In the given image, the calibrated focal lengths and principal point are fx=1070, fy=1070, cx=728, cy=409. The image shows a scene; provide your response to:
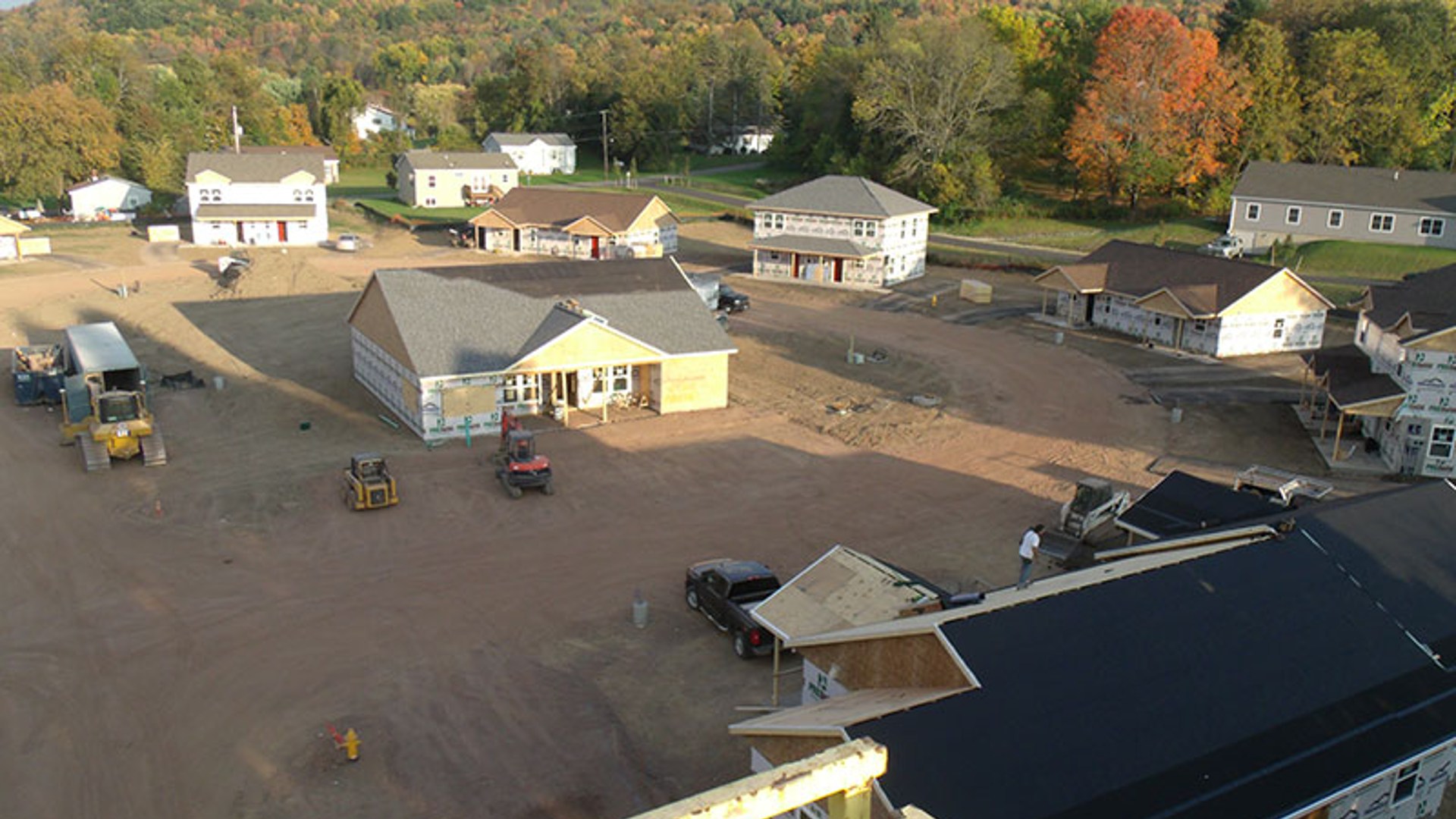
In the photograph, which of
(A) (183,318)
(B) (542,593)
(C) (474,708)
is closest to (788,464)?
(B) (542,593)

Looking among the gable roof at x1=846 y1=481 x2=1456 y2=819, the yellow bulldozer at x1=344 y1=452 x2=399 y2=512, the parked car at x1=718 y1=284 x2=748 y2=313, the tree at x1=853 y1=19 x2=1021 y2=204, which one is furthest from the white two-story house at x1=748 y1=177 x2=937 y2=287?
the gable roof at x1=846 y1=481 x2=1456 y2=819

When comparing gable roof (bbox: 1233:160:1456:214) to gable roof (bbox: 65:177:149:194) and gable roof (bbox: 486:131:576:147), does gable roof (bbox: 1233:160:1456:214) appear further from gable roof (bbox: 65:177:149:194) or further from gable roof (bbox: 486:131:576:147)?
gable roof (bbox: 65:177:149:194)

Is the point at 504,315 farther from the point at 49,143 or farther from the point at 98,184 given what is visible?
the point at 49,143

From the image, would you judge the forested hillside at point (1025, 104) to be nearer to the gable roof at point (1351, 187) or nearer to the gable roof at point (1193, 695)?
the gable roof at point (1351, 187)

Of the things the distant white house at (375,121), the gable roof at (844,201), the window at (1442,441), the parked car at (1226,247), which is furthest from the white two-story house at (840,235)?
the distant white house at (375,121)

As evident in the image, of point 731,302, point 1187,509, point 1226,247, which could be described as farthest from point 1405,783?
point 1226,247

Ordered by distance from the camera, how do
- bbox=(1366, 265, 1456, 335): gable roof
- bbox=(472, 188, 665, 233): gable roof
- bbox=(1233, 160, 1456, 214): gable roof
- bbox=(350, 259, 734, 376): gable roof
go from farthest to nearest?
bbox=(472, 188, 665, 233): gable roof → bbox=(1233, 160, 1456, 214): gable roof → bbox=(350, 259, 734, 376): gable roof → bbox=(1366, 265, 1456, 335): gable roof
